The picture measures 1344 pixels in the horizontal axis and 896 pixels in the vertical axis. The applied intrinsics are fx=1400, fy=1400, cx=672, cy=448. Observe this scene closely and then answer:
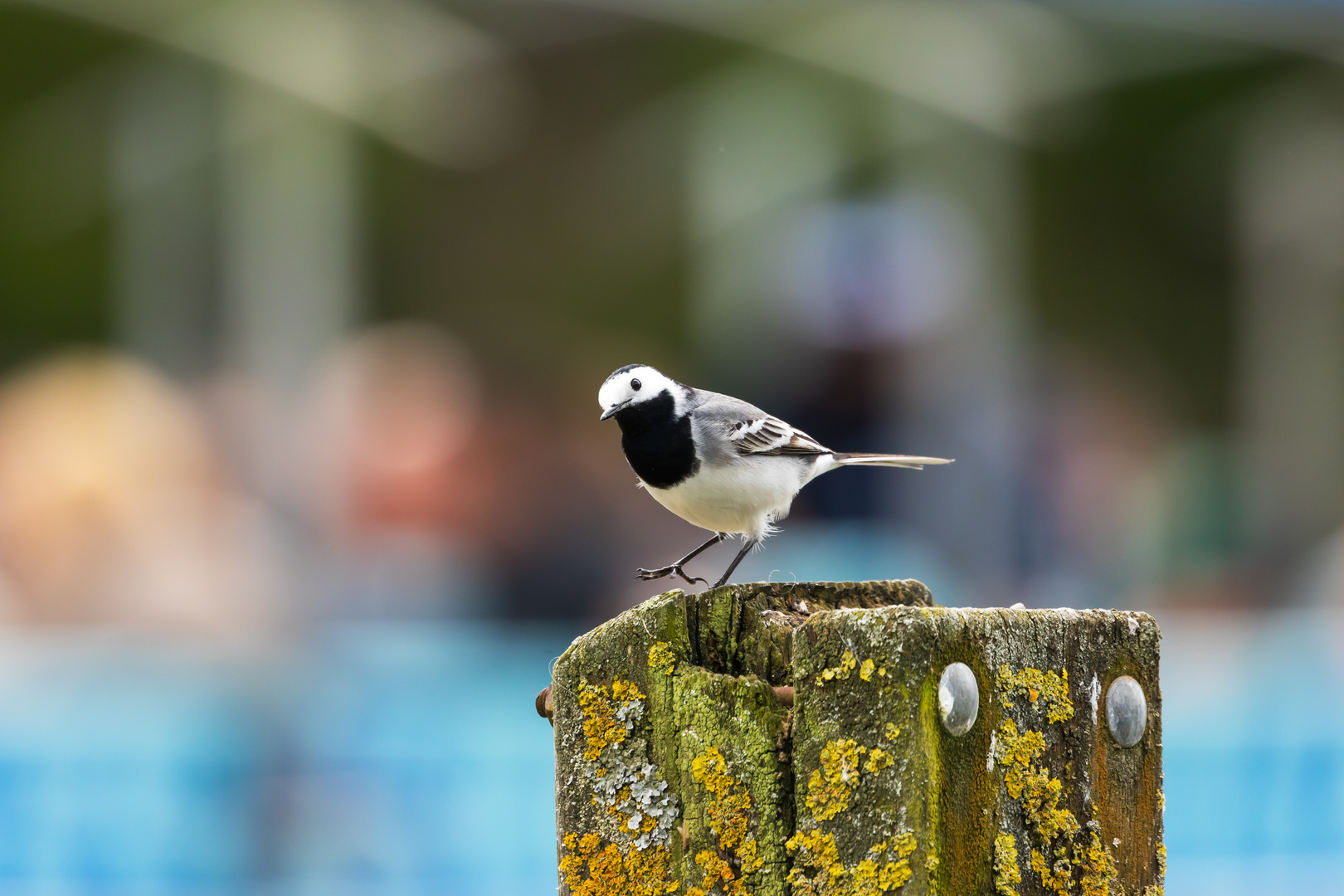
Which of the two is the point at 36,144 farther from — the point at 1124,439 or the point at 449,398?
the point at 1124,439

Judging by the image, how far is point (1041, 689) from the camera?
1668 millimetres

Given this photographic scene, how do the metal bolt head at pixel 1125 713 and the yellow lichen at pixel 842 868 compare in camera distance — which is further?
the metal bolt head at pixel 1125 713

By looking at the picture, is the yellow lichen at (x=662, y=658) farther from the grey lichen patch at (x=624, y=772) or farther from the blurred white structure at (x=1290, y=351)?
the blurred white structure at (x=1290, y=351)

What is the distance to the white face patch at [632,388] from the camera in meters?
3.66

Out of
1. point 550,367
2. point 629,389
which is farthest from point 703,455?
point 550,367

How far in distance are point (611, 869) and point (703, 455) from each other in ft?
6.32

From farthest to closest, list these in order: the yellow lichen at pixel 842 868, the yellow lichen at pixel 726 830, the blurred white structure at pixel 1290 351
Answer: the blurred white structure at pixel 1290 351 < the yellow lichen at pixel 726 830 < the yellow lichen at pixel 842 868

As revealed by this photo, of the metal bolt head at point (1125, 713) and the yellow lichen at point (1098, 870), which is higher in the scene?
the metal bolt head at point (1125, 713)

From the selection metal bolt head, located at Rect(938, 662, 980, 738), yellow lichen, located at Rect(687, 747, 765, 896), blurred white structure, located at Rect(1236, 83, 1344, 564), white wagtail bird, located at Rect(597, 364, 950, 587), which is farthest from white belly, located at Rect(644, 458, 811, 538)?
blurred white structure, located at Rect(1236, 83, 1344, 564)

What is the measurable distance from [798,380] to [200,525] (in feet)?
13.8

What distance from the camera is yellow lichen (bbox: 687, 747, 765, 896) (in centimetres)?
167

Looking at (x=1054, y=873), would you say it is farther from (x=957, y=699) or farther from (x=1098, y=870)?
(x=957, y=699)

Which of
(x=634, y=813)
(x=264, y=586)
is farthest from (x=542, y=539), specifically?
(x=634, y=813)

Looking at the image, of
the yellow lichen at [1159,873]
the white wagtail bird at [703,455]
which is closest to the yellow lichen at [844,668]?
the yellow lichen at [1159,873]
